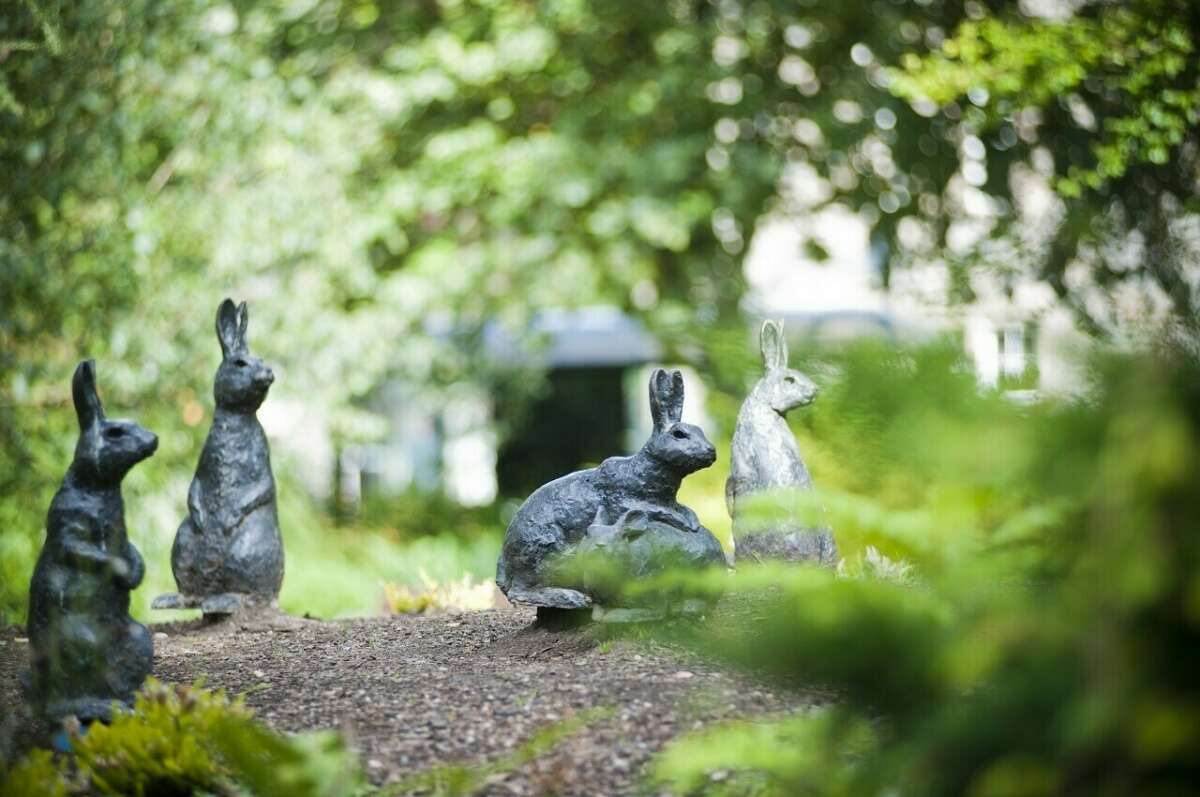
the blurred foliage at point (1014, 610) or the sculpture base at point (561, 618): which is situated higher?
the blurred foliage at point (1014, 610)

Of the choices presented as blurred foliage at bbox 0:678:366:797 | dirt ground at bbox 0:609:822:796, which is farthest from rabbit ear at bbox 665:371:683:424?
blurred foliage at bbox 0:678:366:797

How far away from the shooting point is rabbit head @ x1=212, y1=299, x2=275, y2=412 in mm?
6508

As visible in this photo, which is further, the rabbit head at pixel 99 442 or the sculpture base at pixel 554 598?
the sculpture base at pixel 554 598

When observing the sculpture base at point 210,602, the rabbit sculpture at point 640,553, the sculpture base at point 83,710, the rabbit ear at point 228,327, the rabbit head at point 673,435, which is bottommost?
the sculpture base at point 83,710

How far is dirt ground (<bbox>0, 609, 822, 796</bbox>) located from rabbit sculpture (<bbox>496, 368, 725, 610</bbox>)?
251mm

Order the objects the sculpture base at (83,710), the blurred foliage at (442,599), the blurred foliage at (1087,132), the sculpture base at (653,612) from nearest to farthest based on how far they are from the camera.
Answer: the sculpture base at (83,710), the sculpture base at (653,612), the blurred foliage at (442,599), the blurred foliage at (1087,132)

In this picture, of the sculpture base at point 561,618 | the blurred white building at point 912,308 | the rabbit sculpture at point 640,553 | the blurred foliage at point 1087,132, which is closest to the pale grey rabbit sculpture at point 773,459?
the blurred white building at point 912,308

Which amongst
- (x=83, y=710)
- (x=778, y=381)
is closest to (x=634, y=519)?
A: (x=778, y=381)

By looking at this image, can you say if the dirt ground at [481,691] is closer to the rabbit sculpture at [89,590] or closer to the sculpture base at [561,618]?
the sculpture base at [561,618]

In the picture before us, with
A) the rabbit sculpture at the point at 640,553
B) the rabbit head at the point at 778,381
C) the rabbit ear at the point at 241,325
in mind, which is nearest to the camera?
the rabbit sculpture at the point at 640,553

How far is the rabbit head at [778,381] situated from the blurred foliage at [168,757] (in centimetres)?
315

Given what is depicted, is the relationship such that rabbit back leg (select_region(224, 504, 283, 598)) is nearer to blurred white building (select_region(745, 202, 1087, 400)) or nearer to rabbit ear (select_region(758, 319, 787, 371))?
rabbit ear (select_region(758, 319, 787, 371))

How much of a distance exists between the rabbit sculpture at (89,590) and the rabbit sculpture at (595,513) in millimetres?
1515

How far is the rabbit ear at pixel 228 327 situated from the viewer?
21.5 ft
